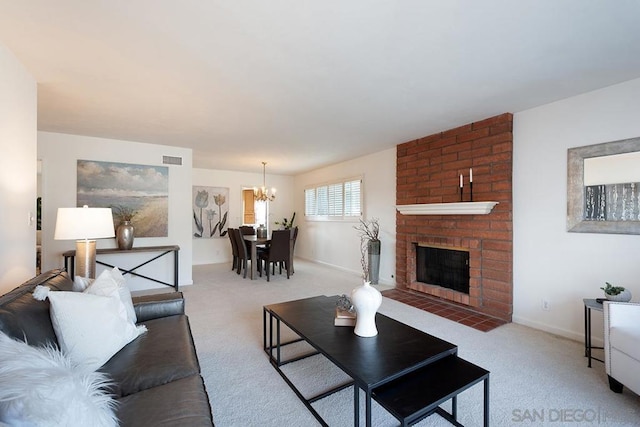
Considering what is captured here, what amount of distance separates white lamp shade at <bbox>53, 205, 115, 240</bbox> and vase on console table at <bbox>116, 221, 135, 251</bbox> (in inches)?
72.3

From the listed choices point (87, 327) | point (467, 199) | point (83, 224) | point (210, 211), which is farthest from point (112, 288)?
point (210, 211)

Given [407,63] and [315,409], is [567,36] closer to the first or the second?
[407,63]

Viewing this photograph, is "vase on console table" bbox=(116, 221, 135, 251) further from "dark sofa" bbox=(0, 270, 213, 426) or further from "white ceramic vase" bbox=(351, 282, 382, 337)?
"white ceramic vase" bbox=(351, 282, 382, 337)

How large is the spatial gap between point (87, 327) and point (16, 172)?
1.55 meters

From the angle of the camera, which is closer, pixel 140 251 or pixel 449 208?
pixel 449 208

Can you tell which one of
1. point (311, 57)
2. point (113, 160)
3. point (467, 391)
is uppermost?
point (311, 57)

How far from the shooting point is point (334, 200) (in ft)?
21.7

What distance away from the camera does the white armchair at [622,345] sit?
1793 millimetres

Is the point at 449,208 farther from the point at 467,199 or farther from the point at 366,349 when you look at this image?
the point at 366,349

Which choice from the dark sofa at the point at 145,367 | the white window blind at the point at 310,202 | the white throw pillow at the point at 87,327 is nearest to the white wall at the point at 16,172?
the dark sofa at the point at 145,367

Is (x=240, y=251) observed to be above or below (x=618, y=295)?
below

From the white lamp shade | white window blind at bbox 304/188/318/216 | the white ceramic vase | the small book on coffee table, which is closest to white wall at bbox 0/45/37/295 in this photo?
the white lamp shade

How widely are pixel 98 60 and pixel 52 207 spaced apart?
9.99 ft

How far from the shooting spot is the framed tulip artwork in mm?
6938
